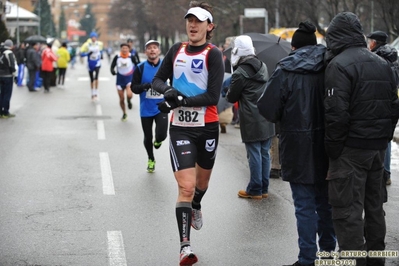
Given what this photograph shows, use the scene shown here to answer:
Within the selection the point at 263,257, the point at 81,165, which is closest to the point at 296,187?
the point at 263,257

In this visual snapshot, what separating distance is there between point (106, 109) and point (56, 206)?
13258 millimetres

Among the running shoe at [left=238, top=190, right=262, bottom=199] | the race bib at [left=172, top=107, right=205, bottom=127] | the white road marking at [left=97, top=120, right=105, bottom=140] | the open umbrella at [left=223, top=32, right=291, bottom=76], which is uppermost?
the open umbrella at [left=223, top=32, right=291, bottom=76]

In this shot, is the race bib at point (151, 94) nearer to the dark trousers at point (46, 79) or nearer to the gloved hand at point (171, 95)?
the gloved hand at point (171, 95)

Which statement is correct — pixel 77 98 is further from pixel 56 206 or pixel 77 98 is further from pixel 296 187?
pixel 296 187

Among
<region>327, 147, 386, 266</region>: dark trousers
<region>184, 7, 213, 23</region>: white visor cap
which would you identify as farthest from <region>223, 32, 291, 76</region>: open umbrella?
<region>327, 147, 386, 266</region>: dark trousers

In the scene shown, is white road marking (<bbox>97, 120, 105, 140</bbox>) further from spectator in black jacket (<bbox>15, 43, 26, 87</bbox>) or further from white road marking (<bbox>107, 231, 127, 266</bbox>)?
spectator in black jacket (<bbox>15, 43, 26, 87</bbox>)

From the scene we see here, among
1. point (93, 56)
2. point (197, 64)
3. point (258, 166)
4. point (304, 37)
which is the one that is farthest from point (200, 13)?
point (93, 56)

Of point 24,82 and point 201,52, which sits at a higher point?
point 201,52

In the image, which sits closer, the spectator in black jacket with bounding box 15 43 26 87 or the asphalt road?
the asphalt road

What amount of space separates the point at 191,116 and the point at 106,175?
15.5ft

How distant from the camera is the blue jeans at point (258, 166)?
31.2 ft

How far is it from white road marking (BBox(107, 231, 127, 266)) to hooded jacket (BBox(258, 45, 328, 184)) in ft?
5.36

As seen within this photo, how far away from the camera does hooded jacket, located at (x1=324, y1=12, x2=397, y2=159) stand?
5.67 meters

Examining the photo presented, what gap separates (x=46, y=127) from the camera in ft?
57.5
